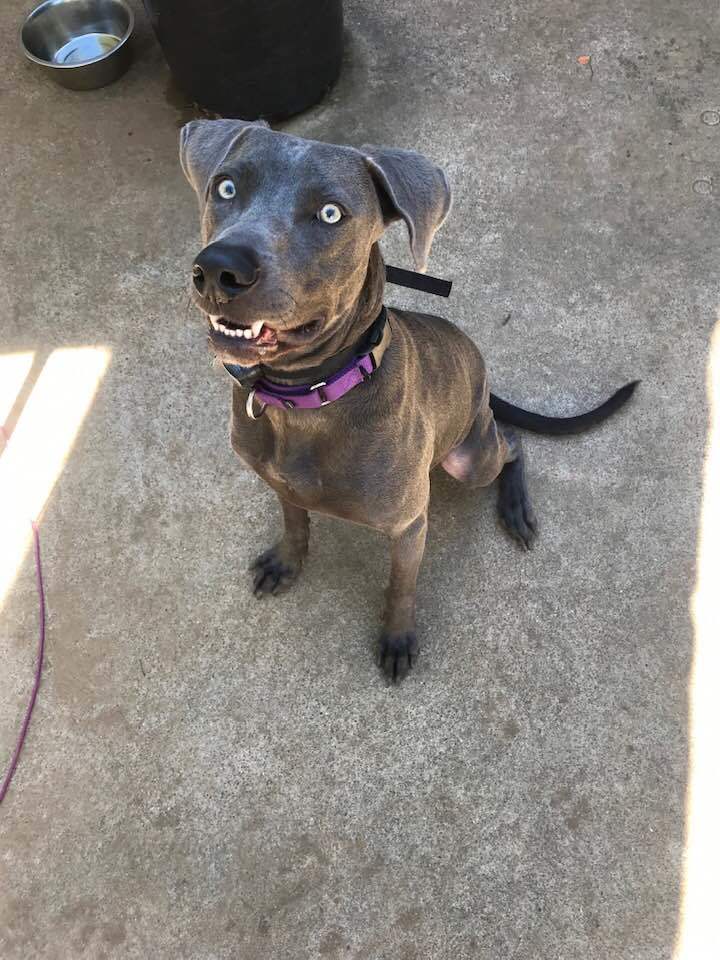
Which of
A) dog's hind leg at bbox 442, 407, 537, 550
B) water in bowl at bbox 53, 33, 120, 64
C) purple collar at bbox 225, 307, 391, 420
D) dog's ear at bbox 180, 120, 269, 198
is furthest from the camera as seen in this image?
water in bowl at bbox 53, 33, 120, 64

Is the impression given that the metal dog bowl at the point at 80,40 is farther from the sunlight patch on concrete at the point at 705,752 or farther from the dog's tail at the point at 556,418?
the sunlight patch on concrete at the point at 705,752

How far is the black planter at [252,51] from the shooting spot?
363 cm

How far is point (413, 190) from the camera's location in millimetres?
1858

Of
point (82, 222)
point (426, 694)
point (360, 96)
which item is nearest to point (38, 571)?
point (426, 694)

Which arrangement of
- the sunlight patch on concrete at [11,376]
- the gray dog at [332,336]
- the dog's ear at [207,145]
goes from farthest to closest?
the sunlight patch on concrete at [11,376]
the dog's ear at [207,145]
the gray dog at [332,336]

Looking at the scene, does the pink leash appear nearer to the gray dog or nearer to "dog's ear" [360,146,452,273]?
the gray dog

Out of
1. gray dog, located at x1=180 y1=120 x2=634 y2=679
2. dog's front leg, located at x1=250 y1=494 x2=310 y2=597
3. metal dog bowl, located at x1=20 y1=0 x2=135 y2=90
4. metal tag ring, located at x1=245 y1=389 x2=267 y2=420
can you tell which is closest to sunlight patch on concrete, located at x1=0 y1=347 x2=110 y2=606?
dog's front leg, located at x1=250 y1=494 x2=310 y2=597

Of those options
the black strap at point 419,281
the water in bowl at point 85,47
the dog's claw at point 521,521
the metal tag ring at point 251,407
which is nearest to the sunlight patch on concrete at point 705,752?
the dog's claw at point 521,521

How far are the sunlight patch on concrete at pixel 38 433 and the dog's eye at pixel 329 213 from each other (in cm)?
210

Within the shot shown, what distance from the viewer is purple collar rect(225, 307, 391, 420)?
2.05 metres

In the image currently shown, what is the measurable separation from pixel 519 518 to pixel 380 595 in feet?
2.13

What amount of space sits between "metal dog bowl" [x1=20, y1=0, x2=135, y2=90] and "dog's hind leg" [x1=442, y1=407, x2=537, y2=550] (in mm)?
3217

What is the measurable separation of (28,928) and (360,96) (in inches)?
166

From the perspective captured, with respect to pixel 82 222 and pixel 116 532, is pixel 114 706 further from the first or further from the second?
pixel 82 222
